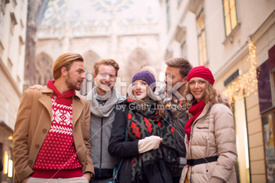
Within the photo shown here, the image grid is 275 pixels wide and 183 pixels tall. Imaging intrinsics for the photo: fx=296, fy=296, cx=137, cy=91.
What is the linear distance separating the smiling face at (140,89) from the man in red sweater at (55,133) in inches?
20.7

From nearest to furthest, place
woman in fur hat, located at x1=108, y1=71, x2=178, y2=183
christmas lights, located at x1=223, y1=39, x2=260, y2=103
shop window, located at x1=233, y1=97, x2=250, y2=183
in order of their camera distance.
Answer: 1. woman in fur hat, located at x1=108, y1=71, x2=178, y2=183
2. christmas lights, located at x1=223, y1=39, x2=260, y2=103
3. shop window, located at x1=233, y1=97, x2=250, y2=183

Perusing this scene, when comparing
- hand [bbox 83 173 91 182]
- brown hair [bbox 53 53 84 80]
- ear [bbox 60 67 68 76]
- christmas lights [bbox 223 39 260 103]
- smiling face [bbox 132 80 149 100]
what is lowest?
hand [bbox 83 173 91 182]

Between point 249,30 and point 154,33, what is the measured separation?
17766 millimetres

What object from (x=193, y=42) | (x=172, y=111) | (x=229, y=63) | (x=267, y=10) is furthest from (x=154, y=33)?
(x=172, y=111)

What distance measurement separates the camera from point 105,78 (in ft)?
9.55

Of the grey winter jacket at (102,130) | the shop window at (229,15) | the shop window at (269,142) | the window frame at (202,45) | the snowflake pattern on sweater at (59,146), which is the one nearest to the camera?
the snowflake pattern on sweater at (59,146)

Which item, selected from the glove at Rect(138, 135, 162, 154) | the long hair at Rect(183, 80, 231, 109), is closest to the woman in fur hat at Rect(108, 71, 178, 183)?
the glove at Rect(138, 135, 162, 154)

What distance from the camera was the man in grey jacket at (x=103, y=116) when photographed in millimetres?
2713

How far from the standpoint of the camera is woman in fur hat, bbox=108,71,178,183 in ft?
8.08

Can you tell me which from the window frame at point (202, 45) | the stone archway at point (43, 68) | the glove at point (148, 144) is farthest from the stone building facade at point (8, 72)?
the stone archway at point (43, 68)

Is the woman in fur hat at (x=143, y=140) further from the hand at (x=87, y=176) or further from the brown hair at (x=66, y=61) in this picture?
the brown hair at (x=66, y=61)

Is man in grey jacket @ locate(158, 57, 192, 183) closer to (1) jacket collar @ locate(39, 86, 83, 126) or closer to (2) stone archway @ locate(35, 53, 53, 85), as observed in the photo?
(1) jacket collar @ locate(39, 86, 83, 126)

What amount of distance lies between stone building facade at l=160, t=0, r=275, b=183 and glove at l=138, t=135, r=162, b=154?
2.96 m

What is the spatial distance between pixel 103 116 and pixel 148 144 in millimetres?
586
